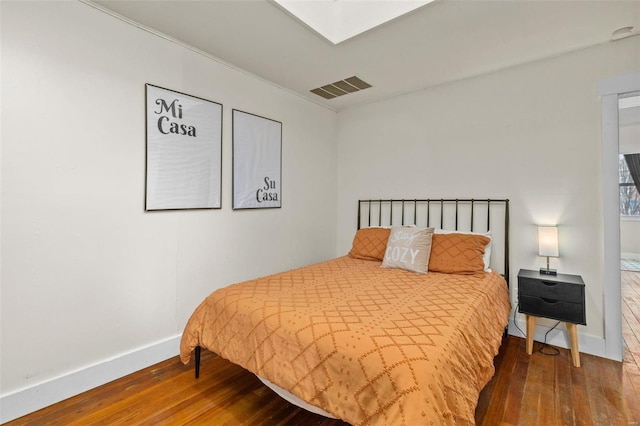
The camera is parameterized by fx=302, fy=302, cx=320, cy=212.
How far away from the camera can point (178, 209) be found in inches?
95.7

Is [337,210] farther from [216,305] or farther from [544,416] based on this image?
[544,416]

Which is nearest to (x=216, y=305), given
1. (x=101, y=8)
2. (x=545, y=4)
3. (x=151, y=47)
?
(x=151, y=47)

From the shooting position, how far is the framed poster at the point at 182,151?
89.7 inches

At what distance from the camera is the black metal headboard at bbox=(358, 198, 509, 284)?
2882 mm

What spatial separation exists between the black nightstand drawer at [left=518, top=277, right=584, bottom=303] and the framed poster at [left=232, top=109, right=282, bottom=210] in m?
2.37

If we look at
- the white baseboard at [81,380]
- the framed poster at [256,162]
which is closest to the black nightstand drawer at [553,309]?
the framed poster at [256,162]

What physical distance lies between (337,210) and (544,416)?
286 cm

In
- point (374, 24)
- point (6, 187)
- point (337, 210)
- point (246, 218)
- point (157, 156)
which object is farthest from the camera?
point (337, 210)

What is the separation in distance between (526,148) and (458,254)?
1177mm

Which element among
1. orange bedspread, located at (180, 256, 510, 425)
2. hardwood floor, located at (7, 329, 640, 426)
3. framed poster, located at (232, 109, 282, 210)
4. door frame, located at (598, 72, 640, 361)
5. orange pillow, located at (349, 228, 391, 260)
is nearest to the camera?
orange bedspread, located at (180, 256, 510, 425)

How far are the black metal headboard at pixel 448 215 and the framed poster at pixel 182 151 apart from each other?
1.89 meters

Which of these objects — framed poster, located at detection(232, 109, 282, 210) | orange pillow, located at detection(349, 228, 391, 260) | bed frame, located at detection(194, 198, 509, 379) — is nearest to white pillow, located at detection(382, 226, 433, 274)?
orange pillow, located at detection(349, 228, 391, 260)

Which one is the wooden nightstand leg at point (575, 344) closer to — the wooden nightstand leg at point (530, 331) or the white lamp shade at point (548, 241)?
the wooden nightstand leg at point (530, 331)

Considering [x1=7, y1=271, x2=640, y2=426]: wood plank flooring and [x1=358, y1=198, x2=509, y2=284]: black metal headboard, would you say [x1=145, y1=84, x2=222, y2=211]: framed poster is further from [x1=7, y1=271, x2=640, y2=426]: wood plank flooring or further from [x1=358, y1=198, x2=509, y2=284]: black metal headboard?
[x1=358, y1=198, x2=509, y2=284]: black metal headboard
